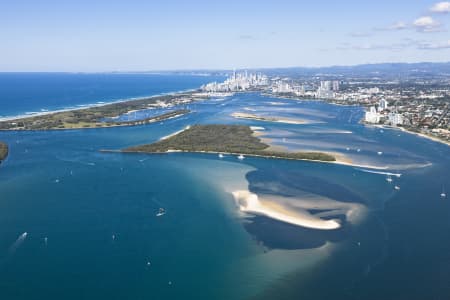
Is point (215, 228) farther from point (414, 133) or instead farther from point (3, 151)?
point (414, 133)

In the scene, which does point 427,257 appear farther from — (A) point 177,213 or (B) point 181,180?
(B) point 181,180

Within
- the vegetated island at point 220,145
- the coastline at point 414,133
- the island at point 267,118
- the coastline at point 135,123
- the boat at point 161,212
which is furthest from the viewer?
the island at point 267,118

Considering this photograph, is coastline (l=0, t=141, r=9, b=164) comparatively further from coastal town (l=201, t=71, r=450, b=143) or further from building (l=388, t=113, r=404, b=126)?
building (l=388, t=113, r=404, b=126)

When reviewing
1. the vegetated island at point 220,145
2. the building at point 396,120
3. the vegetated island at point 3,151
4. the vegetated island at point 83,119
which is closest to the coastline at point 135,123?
the vegetated island at point 83,119

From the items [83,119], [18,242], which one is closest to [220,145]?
[18,242]

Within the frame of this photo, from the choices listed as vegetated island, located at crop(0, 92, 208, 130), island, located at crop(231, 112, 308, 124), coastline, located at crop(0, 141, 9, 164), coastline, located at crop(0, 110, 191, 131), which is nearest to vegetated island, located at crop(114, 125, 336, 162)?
coastline, located at crop(0, 141, 9, 164)

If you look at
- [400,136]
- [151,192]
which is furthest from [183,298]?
[400,136]

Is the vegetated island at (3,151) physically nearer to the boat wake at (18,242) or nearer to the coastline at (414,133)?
the boat wake at (18,242)
